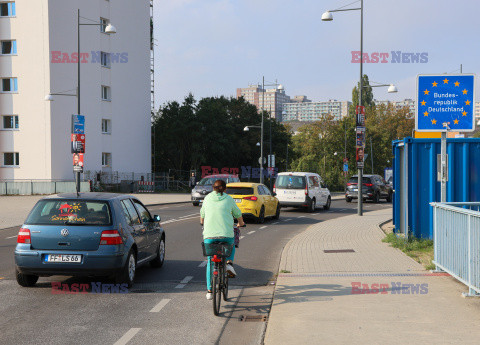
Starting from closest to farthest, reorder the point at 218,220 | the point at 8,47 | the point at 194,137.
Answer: the point at 218,220 < the point at 8,47 < the point at 194,137

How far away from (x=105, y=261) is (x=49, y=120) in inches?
1436

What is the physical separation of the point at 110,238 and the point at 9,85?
3926 cm

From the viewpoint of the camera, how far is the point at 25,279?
8.57 m

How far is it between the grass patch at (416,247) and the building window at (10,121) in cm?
3658

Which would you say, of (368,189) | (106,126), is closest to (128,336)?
(368,189)

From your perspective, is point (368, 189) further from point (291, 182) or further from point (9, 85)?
point (9, 85)

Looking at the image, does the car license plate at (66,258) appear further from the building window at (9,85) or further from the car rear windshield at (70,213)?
the building window at (9,85)

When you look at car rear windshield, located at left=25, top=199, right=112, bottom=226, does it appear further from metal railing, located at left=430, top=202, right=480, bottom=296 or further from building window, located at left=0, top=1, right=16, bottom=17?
building window, located at left=0, top=1, right=16, bottom=17

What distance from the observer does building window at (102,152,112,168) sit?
48062 mm

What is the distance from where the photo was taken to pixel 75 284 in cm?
896

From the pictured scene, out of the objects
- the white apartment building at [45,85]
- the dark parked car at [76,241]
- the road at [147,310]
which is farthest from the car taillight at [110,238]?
the white apartment building at [45,85]

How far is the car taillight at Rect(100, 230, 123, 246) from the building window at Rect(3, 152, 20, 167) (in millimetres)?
37984

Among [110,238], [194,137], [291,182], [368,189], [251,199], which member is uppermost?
[194,137]

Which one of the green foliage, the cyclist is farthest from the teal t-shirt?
the green foliage
